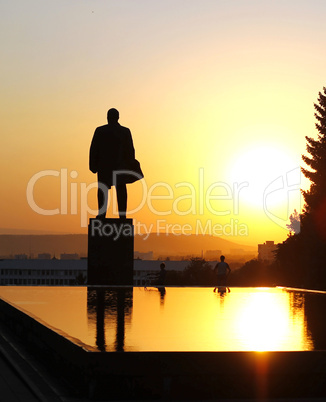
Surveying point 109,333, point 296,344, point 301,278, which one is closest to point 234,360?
point 296,344

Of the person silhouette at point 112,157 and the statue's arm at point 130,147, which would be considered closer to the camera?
the person silhouette at point 112,157

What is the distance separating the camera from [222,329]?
9.31 m

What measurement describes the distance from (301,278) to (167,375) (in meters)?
38.2

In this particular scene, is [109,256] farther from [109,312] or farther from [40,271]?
[40,271]

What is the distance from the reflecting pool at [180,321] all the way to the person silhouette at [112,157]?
378 centimetres

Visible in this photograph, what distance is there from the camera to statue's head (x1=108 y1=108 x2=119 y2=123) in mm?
19156

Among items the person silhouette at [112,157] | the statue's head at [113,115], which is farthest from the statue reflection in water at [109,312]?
the statue's head at [113,115]

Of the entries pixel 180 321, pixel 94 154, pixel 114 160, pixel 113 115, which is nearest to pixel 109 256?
pixel 114 160

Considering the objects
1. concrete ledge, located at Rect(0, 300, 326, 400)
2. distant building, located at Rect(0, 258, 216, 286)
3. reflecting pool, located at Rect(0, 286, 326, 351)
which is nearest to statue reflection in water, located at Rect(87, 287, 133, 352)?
reflecting pool, located at Rect(0, 286, 326, 351)

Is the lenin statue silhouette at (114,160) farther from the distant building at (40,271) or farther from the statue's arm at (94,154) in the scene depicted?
the distant building at (40,271)

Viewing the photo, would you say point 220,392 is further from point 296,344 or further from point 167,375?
point 296,344

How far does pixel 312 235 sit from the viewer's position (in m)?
41.3

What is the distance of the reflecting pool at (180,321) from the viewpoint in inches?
309

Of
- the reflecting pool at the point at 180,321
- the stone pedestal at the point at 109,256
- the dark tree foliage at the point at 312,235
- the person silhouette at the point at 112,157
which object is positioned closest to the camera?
the reflecting pool at the point at 180,321
